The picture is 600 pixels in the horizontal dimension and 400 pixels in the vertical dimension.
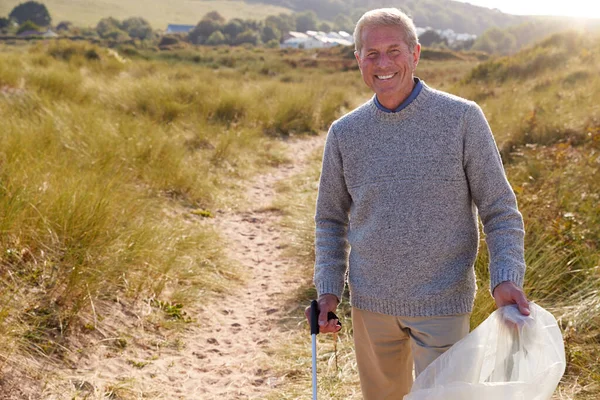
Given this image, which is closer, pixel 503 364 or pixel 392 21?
pixel 503 364

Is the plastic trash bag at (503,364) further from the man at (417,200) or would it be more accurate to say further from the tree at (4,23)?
the tree at (4,23)

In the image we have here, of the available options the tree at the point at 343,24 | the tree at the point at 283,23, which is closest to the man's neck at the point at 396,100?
the tree at the point at 283,23

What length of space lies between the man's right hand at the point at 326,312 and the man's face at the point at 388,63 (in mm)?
711

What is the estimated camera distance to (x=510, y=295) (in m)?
1.82

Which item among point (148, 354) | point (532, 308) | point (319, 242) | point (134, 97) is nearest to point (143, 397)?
point (148, 354)

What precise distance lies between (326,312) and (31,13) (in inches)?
4022

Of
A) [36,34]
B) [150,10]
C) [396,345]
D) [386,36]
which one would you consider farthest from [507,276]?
[150,10]

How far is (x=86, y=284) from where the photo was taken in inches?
150

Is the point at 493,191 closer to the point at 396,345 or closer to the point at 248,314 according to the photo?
the point at 396,345

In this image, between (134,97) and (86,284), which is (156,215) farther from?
(134,97)

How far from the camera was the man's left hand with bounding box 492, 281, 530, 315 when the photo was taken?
178 centimetres

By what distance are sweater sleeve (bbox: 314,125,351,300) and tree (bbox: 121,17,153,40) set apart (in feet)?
252

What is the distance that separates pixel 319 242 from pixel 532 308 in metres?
0.79

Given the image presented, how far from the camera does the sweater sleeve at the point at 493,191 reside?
189cm
